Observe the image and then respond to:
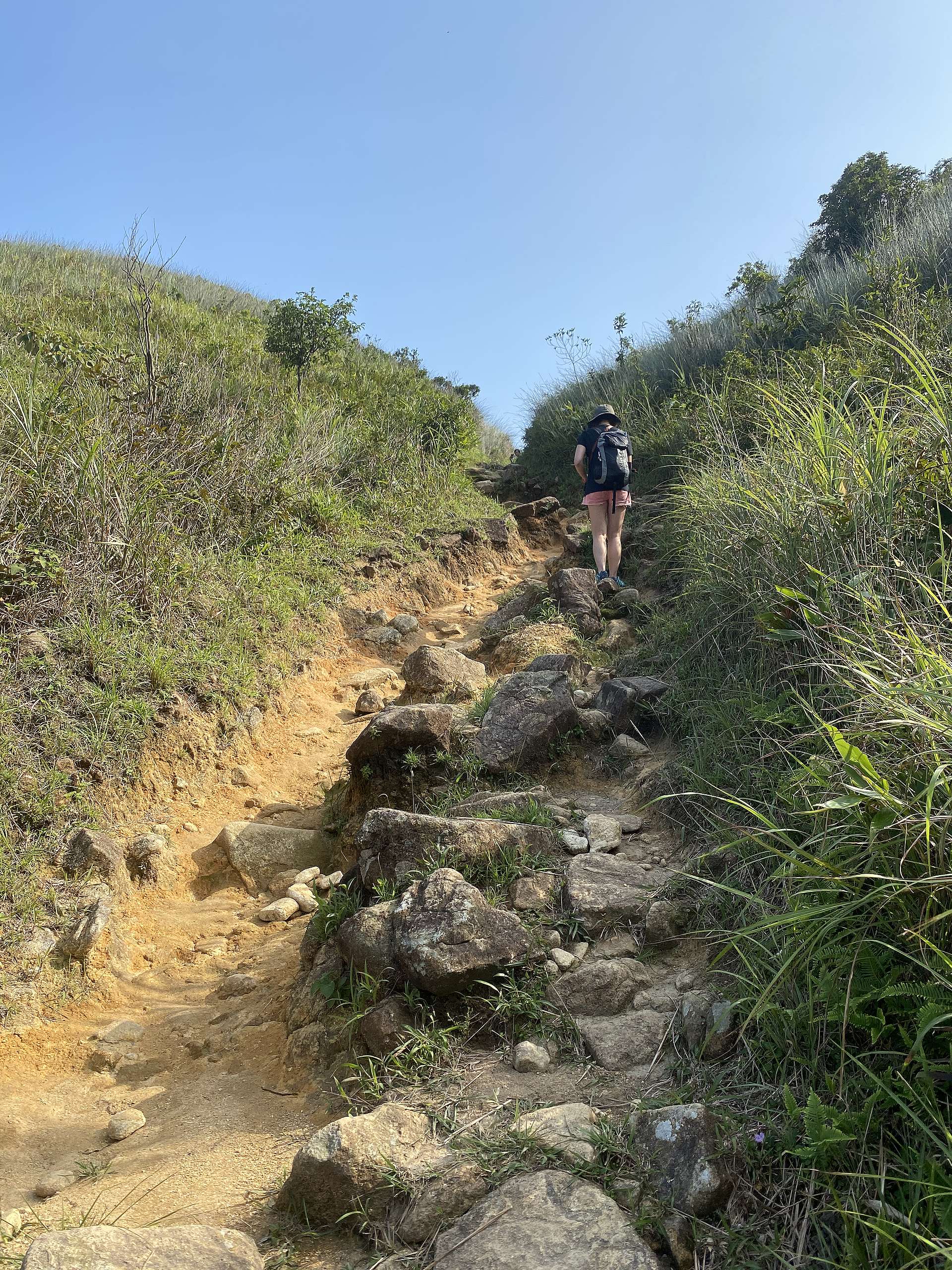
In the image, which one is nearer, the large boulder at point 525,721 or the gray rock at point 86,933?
the gray rock at point 86,933

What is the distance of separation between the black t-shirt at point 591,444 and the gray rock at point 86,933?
478 cm

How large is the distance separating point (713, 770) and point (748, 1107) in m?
1.43

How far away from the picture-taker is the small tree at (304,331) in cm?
953

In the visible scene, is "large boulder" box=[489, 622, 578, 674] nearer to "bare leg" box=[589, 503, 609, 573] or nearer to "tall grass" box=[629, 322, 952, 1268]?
"bare leg" box=[589, 503, 609, 573]

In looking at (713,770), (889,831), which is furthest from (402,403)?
(889,831)

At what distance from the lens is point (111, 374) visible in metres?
6.54

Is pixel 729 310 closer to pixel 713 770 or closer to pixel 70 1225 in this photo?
pixel 713 770

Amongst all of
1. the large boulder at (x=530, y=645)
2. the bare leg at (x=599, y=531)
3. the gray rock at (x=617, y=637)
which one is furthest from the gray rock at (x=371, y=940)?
the bare leg at (x=599, y=531)

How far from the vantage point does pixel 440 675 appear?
17.8 ft

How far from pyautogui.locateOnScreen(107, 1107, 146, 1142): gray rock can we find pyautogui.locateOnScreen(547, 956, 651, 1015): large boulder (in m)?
1.46

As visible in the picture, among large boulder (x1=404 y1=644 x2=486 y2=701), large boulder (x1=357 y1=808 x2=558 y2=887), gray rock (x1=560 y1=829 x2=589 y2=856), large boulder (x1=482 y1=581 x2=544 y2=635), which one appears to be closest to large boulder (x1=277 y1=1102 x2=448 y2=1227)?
large boulder (x1=357 y1=808 x2=558 y2=887)

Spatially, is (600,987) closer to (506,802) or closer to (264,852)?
(506,802)

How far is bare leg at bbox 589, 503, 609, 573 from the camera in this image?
677 centimetres

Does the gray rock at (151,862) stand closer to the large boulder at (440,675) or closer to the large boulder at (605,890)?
the large boulder at (440,675)
